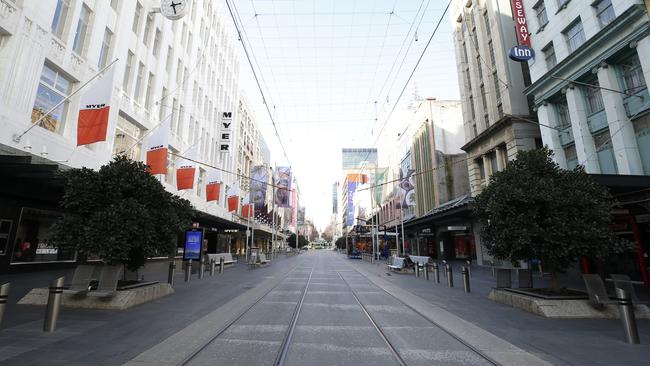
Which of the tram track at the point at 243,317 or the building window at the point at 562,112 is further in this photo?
the building window at the point at 562,112

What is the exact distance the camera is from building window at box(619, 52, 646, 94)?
1631 cm

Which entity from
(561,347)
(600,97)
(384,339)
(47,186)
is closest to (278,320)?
(384,339)

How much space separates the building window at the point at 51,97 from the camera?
49.5 ft

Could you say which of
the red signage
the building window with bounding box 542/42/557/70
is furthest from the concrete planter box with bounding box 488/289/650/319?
the red signage

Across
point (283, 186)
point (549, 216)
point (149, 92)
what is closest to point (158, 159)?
point (149, 92)

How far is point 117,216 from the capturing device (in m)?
9.52

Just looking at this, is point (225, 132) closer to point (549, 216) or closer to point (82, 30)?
point (82, 30)

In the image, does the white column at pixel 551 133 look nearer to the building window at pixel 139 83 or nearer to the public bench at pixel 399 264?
the public bench at pixel 399 264

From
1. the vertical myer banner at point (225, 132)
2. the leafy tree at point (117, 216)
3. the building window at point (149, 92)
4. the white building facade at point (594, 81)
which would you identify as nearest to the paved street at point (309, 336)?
the leafy tree at point (117, 216)

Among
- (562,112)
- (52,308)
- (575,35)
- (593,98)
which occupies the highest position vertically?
(575,35)

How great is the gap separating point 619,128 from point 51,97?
28257mm

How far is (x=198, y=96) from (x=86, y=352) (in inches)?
1269

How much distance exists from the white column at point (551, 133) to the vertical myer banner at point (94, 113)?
81.0 feet

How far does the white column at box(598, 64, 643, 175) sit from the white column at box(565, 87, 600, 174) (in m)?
1.58
